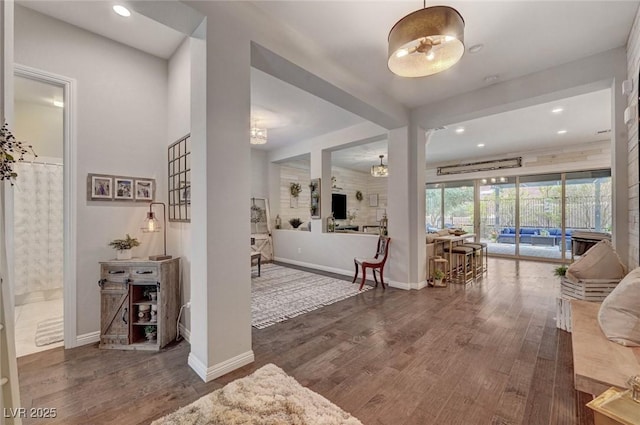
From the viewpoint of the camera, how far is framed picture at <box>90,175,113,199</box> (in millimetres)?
2576

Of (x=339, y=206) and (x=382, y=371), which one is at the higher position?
(x=339, y=206)

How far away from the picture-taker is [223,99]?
2.05 meters

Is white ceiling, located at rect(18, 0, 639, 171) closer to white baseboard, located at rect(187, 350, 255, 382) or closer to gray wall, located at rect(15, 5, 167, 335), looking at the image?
gray wall, located at rect(15, 5, 167, 335)

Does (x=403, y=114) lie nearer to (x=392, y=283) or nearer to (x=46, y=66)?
(x=392, y=283)

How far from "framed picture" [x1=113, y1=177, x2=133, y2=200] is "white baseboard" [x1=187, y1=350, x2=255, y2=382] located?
1774mm

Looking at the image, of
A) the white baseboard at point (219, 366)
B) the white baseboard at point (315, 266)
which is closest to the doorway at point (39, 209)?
the white baseboard at point (219, 366)

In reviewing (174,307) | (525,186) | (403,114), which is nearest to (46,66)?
(174,307)

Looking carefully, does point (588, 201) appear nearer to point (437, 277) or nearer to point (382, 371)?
point (437, 277)

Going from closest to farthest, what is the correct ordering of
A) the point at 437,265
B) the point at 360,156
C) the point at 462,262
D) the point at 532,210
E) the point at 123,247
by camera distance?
the point at 123,247 < the point at 437,265 < the point at 462,262 < the point at 532,210 < the point at 360,156

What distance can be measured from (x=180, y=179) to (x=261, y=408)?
217cm

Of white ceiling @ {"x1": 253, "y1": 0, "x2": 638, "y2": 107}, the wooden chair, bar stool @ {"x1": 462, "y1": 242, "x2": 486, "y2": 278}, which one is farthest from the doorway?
bar stool @ {"x1": 462, "y1": 242, "x2": 486, "y2": 278}

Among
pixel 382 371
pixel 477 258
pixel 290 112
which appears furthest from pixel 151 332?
pixel 477 258

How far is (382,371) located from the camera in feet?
6.80

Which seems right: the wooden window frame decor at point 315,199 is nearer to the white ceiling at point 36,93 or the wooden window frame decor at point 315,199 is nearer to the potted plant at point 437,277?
the potted plant at point 437,277
